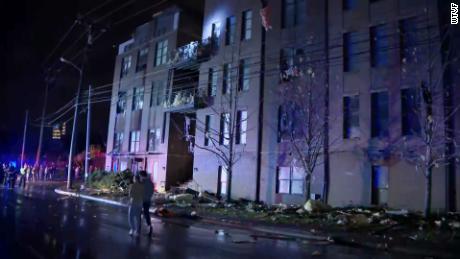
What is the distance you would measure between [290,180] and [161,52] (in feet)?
61.0

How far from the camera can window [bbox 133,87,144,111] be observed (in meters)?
38.9

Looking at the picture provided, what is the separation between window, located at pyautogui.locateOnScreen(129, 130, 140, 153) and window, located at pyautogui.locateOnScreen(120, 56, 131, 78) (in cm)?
638

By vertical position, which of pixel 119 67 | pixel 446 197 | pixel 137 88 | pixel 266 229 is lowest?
pixel 266 229

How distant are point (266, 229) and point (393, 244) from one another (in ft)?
15.8

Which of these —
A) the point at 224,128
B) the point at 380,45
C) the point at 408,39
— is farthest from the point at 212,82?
the point at 408,39

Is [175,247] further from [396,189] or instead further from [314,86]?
[314,86]

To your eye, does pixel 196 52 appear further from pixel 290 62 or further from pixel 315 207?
pixel 315 207

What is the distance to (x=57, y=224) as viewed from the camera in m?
14.3

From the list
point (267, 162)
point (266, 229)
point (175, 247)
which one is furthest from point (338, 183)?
point (175, 247)

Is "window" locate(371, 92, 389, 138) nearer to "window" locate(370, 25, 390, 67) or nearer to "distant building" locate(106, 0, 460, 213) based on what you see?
"distant building" locate(106, 0, 460, 213)

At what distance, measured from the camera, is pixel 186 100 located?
1230 inches

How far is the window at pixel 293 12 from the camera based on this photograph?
989 inches

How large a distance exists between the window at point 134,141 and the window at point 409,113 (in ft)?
81.4

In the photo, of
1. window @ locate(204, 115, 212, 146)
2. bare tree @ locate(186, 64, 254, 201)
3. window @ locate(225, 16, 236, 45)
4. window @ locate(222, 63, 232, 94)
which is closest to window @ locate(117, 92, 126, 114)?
bare tree @ locate(186, 64, 254, 201)
